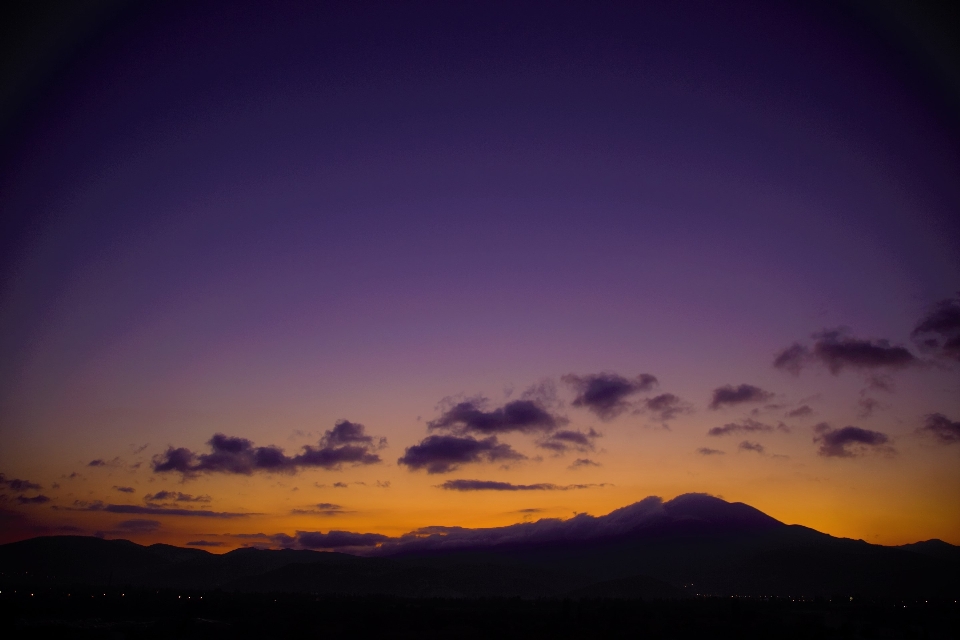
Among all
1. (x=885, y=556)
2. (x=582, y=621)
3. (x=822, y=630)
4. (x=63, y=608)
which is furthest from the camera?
Result: (x=885, y=556)

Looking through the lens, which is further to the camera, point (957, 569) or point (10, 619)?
point (957, 569)

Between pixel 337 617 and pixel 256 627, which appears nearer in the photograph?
pixel 256 627

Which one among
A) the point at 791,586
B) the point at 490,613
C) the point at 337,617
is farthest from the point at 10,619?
the point at 791,586

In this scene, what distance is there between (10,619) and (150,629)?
39.4ft

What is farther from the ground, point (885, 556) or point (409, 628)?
point (885, 556)

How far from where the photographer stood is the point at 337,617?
78.6m

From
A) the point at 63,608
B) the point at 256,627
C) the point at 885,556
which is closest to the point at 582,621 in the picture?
the point at 256,627

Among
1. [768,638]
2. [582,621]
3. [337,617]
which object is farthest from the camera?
[337,617]

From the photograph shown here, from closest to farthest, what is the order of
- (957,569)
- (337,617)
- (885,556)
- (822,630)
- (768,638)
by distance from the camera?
1. (768,638)
2. (822,630)
3. (337,617)
4. (957,569)
5. (885,556)

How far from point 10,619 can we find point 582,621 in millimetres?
54361

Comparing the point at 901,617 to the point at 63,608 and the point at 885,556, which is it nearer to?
the point at 63,608

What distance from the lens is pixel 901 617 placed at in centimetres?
7450

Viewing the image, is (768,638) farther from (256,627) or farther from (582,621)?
(256,627)

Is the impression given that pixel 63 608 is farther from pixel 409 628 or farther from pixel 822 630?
pixel 822 630
